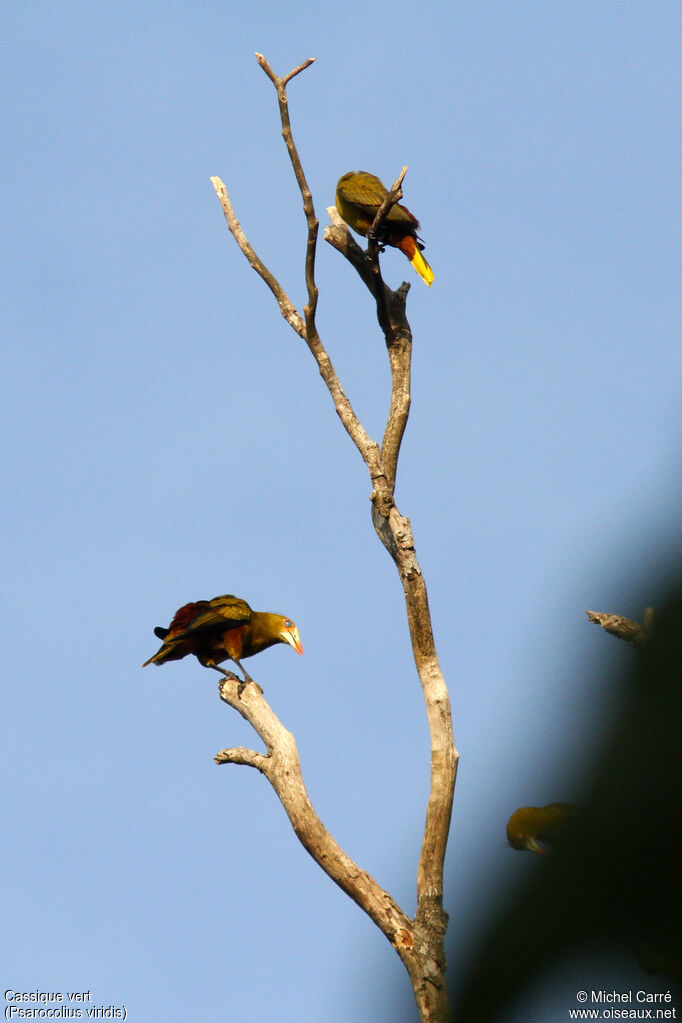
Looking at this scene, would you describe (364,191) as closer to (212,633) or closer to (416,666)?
(212,633)

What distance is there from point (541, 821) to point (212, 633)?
6.90 meters

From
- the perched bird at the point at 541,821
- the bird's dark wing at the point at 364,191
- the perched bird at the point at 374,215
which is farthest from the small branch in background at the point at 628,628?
the bird's dark wing at the point at 364,191

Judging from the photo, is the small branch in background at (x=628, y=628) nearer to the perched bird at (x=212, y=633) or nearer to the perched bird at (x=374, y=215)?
the perched bird at (x=212, y=633)

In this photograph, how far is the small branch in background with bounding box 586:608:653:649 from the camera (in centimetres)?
100

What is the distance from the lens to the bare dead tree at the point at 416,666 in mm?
4922

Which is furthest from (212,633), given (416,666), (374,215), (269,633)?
(374,215)

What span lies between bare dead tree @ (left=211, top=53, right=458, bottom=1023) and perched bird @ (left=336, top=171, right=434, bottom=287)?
4.84 feet

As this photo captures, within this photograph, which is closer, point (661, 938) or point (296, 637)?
point (661, 938)

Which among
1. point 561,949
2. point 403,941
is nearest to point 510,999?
point 561,949

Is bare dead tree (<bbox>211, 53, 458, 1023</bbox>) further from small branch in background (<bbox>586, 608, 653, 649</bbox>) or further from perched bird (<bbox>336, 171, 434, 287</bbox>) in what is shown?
small branch in background (<bbox>586, 608, 653, 649</bbox>)

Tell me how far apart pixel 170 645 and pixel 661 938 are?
6.80 meters

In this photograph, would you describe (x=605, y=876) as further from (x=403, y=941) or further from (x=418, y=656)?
(x=418, y=656)

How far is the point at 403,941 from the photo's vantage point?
4859 millimetres

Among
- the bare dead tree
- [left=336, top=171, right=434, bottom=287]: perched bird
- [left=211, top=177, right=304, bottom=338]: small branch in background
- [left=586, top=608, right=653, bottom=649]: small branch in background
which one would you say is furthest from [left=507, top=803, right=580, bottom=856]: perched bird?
[left=336, top=171, right=434, bottom=287]: perched bird
